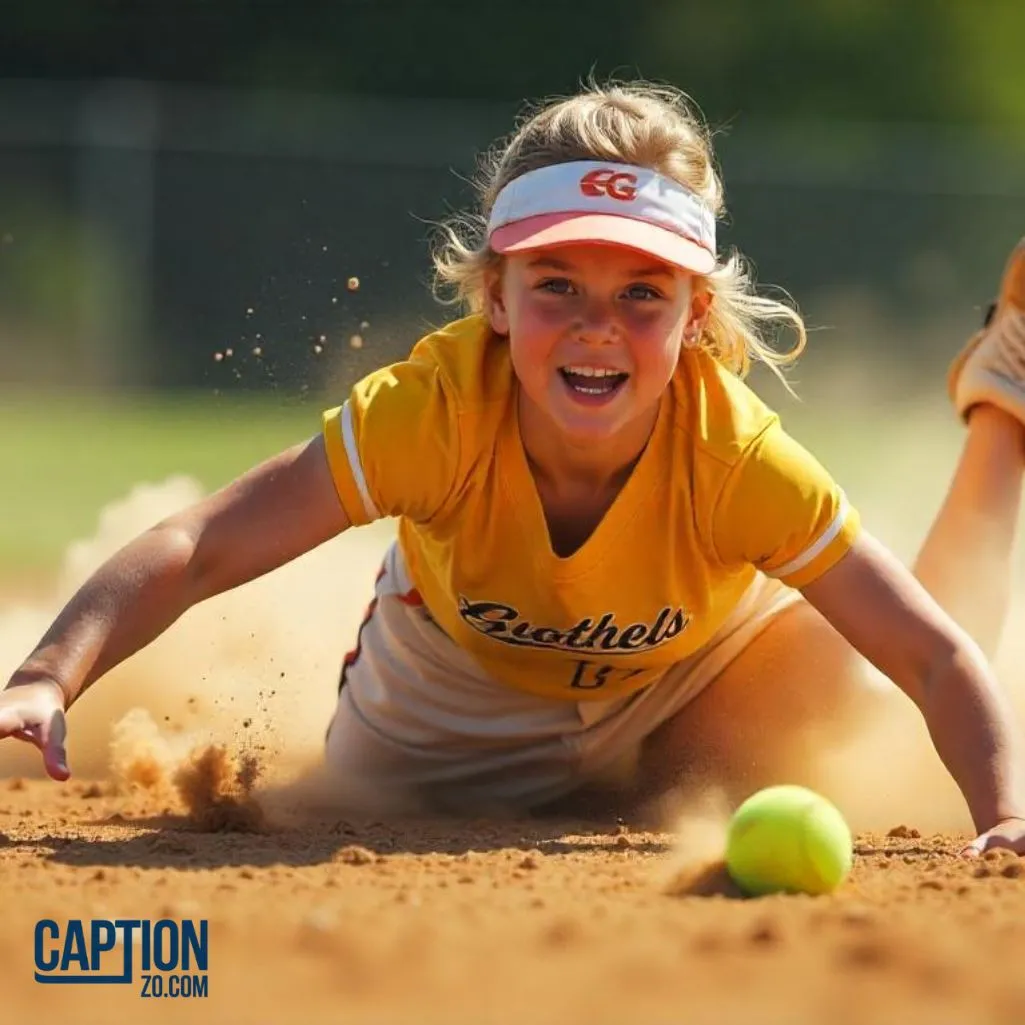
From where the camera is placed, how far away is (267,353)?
972 cm

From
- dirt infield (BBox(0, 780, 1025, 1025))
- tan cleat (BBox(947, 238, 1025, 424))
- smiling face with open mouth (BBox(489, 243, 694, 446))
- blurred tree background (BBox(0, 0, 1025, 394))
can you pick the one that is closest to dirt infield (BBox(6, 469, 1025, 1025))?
dirt infield (BBox(0, 780, 1025, 1025))

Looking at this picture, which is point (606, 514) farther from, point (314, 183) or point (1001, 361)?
point (314, 183)

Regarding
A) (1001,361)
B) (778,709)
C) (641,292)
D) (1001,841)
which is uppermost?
(1001,361)

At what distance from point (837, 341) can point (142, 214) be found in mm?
5945

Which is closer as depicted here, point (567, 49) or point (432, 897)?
point (432, 897)

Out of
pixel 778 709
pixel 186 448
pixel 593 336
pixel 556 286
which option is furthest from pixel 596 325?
pixel 186 448

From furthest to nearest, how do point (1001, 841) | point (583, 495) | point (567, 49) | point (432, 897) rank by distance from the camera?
point (567, 49)
point (583, 495)
point (1001, 841)
point (432, 897)

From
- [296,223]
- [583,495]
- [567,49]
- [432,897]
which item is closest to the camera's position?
[432,897]

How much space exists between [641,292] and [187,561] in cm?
100

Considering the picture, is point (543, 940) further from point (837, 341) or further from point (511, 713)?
point (837, 341)

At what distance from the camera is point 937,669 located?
375cm

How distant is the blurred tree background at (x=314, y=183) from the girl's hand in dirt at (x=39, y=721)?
8553 millimetres

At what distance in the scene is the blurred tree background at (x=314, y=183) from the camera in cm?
1573

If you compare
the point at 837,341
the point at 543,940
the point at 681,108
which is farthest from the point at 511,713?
the point at 837,341
